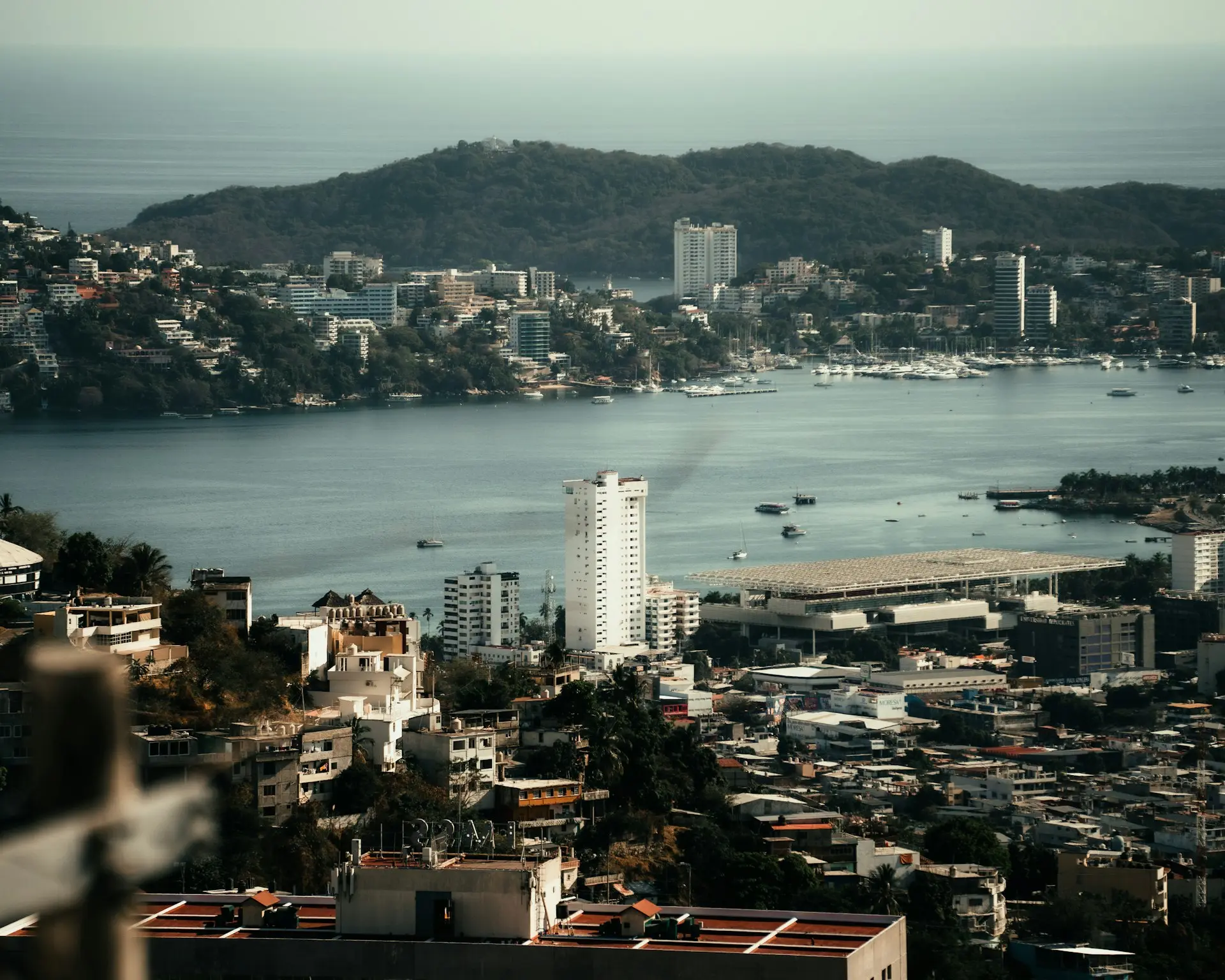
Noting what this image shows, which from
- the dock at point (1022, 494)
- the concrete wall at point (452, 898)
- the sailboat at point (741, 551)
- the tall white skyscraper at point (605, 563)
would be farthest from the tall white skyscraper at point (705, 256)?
the concrete wall at point (452, 898)

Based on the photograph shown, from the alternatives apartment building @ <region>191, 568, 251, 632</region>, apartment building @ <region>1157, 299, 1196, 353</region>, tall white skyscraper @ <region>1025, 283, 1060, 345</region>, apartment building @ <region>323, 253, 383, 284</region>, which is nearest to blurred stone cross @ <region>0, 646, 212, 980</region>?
apartment building @ <region>191, 568, 251, 632</region>

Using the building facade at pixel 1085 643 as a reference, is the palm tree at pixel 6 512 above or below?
above

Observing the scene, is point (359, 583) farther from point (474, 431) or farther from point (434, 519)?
point (474, 431)

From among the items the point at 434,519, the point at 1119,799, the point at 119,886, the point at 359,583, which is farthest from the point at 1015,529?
the point at 119,886

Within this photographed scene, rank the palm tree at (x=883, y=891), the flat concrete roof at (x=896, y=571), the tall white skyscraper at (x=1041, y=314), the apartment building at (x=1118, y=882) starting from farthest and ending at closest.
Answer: the tall white skyscraper at (x=1041, y=314), the flat concrete roof at (x=896, y=571), the apartment building at (x=1118, y=882), the palm tree at (x=883, y=891)

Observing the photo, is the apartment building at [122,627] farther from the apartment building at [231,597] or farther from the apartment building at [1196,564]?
the apartment building at [1196,564]

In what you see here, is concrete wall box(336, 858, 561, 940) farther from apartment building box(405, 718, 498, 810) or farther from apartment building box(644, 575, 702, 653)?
apartment building box(644, 575, 702, 653)

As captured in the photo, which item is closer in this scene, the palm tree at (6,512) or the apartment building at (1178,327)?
the palm tree at (6,512)
